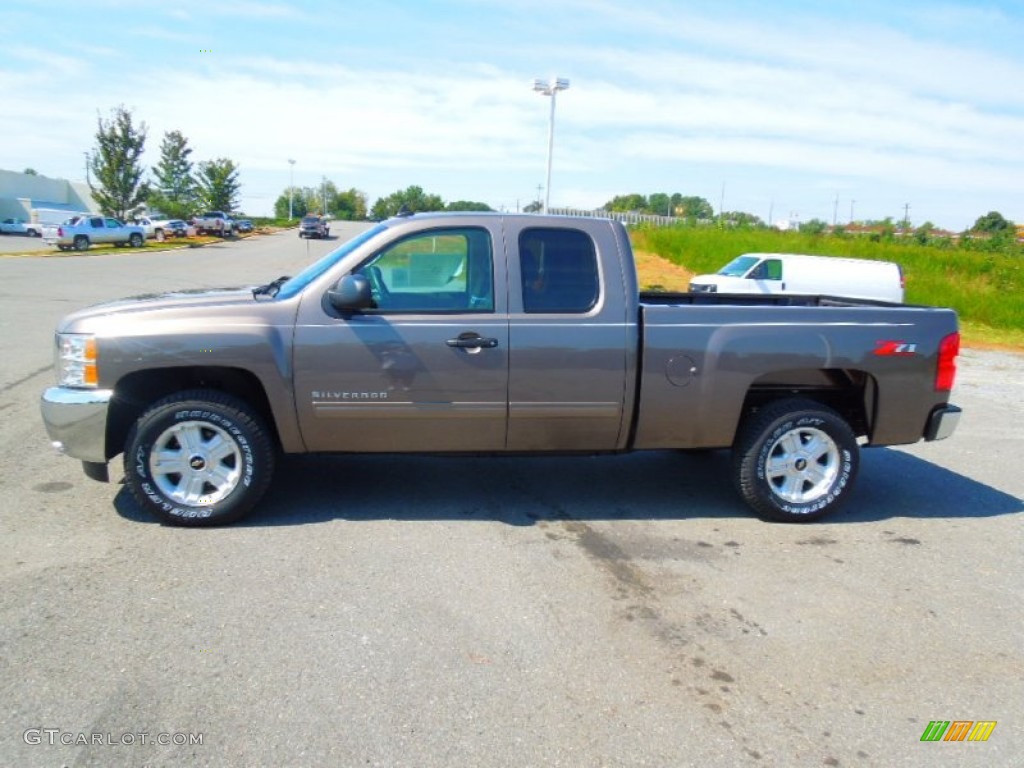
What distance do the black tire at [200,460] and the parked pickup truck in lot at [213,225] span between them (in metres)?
55.6

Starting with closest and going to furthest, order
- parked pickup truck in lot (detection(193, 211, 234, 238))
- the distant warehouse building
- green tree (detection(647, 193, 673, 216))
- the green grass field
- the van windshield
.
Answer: the green grass field
the van windshield
the distant warehouse building
parked pickup truck in lot (detection(193, 211, 234, 238))
green tree (detection(647, 193, 673, 216))

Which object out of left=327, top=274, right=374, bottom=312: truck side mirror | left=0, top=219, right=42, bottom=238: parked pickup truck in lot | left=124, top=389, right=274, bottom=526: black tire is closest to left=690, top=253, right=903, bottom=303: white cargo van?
left=327, top=274, right=374, bottom=312: truck side mirror

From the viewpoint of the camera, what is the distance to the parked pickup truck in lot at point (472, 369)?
4.59 meters

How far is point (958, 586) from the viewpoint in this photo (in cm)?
435

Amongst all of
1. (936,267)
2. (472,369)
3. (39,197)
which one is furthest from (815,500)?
(39,197)

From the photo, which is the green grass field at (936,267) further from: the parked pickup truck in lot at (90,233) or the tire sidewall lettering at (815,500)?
the parked pickup truck in lot at (90,233)

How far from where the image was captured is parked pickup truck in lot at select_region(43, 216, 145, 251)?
116ft

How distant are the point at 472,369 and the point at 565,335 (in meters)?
0.60

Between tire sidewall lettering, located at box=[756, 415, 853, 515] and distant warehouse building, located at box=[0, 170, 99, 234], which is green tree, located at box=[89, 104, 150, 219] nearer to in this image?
distant warehouse building, located at box=[0, 170, 99, 234]

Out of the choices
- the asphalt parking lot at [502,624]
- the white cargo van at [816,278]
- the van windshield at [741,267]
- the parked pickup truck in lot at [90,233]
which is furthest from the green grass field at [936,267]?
the parked pickup truck in lot at [90,233]

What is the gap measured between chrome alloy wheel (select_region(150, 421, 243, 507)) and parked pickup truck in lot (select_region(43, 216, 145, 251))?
119 ft

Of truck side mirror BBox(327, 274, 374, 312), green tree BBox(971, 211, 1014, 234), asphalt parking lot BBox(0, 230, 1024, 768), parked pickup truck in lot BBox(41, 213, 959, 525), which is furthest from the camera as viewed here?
green tree BBox(971, 211, 1014, 234)

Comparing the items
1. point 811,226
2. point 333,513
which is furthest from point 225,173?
point 333,513

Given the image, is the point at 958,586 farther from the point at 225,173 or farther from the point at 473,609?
the point at 225,173
